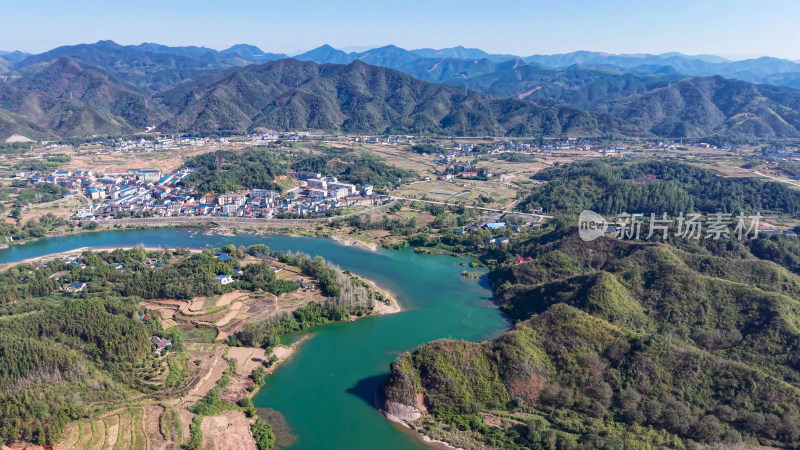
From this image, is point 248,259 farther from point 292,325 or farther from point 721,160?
point 721,160

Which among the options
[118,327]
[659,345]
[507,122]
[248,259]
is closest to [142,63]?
[507,122]

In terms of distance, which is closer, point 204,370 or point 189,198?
point 204,370

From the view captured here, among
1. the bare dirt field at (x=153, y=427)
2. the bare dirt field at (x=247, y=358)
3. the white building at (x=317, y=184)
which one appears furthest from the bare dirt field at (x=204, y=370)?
the white building at (x=317, y=184)

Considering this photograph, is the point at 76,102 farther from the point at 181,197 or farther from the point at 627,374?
the point at 627,374

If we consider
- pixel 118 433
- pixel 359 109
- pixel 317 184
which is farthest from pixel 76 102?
pixel 118 433

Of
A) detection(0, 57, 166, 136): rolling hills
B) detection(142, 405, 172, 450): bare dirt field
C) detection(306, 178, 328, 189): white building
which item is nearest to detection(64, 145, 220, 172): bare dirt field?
detection(0, 57, 166, 136): rolling hills

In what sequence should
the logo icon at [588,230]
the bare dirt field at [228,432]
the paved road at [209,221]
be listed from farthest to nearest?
the paved road at [209,221] < the logo icon at [588,230] < the bare dirt field at [228,432]

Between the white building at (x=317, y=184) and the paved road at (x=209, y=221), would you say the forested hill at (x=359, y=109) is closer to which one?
the white building at (x=317, y=184)
